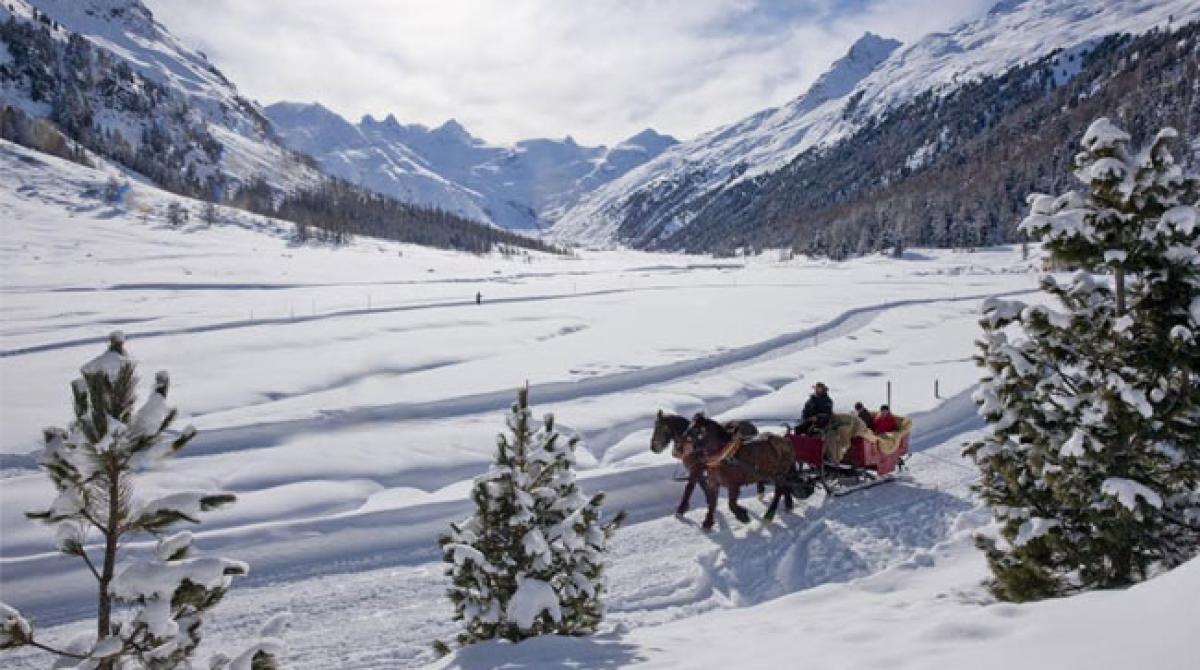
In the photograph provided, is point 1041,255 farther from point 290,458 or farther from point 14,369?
point 14,369

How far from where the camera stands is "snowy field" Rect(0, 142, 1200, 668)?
614 cm

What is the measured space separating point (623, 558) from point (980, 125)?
198m

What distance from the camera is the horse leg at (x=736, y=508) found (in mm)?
10969

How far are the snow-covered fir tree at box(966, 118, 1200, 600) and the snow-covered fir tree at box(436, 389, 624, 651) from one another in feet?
12.3

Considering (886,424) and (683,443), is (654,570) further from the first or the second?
(886,424)

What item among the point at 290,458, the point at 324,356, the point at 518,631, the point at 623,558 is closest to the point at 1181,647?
the point at 518,631

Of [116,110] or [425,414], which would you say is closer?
[425,414]

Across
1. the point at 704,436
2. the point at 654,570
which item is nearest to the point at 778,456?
the point at 704,436

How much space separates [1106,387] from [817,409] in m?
7.46

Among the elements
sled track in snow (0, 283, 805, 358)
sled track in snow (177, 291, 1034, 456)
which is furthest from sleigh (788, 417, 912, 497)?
sled track in snow (0, 283, 805, 358)

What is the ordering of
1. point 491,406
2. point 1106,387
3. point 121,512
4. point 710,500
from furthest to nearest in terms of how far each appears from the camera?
point 491,406, point 710,500, point 1106,387, point 121,512

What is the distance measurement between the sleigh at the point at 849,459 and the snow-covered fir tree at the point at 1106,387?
19.0 ft

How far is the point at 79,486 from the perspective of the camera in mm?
3322

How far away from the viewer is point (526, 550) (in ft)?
20.4
